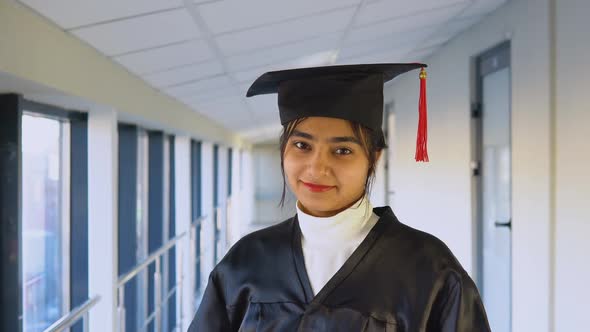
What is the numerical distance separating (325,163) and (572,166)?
159cm

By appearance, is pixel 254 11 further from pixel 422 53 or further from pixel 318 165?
pixel 422 53

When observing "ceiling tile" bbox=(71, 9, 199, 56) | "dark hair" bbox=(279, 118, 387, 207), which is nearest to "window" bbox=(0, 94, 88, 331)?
"ceiling tile" bbox=(71, 9, 199, 56)

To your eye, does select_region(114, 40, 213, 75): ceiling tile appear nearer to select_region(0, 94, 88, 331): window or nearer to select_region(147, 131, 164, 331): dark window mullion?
select_region(0, 94, 88, 331): window

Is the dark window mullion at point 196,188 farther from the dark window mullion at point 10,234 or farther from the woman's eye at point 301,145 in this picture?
the woman's eye at point 301,145

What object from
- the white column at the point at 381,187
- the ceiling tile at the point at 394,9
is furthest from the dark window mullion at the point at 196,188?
the ceiling tile at the point at 394,9

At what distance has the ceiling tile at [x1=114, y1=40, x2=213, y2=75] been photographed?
195cm

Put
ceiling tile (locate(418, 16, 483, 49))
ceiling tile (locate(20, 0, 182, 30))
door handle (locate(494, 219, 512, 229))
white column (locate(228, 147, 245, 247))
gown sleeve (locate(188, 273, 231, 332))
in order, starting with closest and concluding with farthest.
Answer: gown sleeve (locate(188, 273, 231, 332)) < ceiling tile (locate(20, 0, 182, 30)) < door handle (locate(494, 219, 512, 229)) < ceiling tile (locate(418, 16, 483, 49)) < white column (locate(228, 147, 245, 247))

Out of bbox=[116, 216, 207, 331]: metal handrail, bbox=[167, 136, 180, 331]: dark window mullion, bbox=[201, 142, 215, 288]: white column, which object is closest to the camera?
bbox=[116, 216, 207, 331]: metal handrail

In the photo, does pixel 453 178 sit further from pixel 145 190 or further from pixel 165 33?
pixel 165 33

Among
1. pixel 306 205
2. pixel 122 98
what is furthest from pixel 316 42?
pixel 306 205

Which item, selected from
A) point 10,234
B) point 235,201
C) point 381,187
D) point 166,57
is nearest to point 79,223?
point 10,234

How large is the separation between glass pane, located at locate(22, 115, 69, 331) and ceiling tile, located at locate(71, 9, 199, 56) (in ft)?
1.45

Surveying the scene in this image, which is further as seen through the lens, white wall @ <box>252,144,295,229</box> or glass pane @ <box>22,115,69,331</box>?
white wall @ <box>252,144,295,229</box>

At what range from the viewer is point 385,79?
3.78 ft
